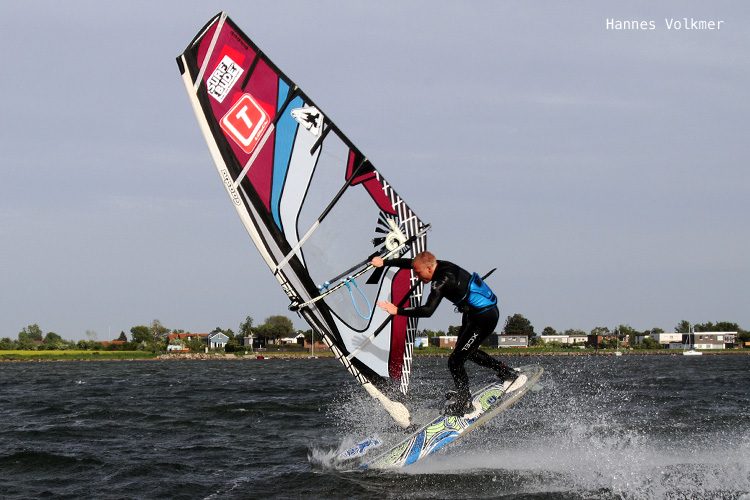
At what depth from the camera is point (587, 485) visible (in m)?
6.62

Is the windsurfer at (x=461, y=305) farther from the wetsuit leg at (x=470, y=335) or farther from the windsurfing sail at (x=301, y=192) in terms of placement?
the windsurfing sail at (x=301, y=192)

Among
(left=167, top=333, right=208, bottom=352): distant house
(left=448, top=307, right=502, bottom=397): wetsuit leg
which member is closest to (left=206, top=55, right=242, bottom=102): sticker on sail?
(left=448, top=307, right=502, bottom=397): wetsuit leg

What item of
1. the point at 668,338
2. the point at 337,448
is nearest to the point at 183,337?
the point at 668,338

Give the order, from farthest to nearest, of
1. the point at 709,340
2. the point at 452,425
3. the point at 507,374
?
1. the point at 709,340
2. the point at 507,374
3. the point at 452,425

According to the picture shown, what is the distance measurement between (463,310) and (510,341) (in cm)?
9456

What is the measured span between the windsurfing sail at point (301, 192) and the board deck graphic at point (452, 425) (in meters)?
0.29

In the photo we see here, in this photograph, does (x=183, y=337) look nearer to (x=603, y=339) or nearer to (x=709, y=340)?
(x=603, y=339)

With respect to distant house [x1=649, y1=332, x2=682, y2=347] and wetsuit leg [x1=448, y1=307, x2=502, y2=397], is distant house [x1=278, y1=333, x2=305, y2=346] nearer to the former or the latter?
distant house [x1=649, y1=332, x2=682, y2=347]

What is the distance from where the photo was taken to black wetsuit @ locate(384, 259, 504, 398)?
6625mm

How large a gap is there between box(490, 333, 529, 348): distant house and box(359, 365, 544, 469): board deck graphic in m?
92.1

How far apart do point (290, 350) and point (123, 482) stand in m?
87.3

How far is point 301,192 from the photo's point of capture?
7.25 m

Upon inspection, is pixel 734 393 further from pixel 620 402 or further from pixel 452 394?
pixel 452 394

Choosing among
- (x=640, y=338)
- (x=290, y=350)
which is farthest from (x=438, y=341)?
(x=640, y=338)
